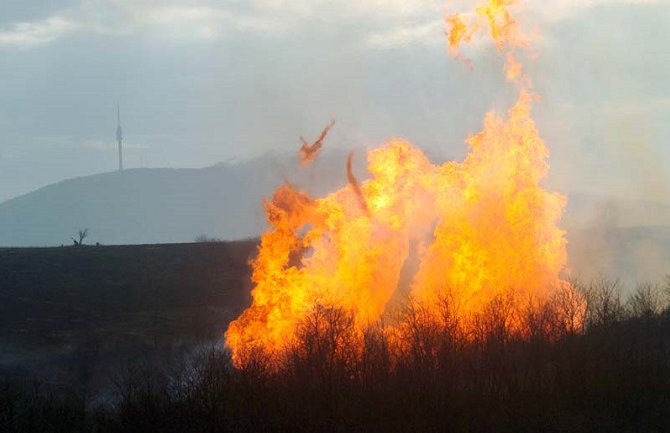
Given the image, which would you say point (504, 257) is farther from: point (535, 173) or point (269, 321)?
point (269, 321)

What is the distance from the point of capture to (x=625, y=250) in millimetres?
90125

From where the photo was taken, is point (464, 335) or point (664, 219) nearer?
point (464, 335)

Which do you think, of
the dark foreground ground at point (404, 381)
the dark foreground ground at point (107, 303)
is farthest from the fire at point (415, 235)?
the dark foreground ground at point (107, 303)

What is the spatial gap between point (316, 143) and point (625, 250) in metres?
64.2

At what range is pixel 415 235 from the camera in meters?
38.3

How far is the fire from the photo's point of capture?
33219 mm

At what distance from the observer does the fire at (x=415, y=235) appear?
33.2 meters

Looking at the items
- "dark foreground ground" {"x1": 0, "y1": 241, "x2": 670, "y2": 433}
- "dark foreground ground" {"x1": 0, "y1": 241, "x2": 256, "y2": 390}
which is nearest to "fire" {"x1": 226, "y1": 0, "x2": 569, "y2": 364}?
"dark foreground ground" {"x1": 0, "y1": 241, "x2": 670, "y2": 433}

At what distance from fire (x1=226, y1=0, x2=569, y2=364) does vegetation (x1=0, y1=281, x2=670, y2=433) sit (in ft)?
3.43

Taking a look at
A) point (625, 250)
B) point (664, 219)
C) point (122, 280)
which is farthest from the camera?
point (664, 219)

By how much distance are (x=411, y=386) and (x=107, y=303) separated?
41728mm

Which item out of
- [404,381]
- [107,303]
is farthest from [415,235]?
[107,303]

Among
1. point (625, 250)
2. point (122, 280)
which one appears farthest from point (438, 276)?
point (625, 250)

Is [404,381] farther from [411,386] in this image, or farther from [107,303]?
[107,303]
